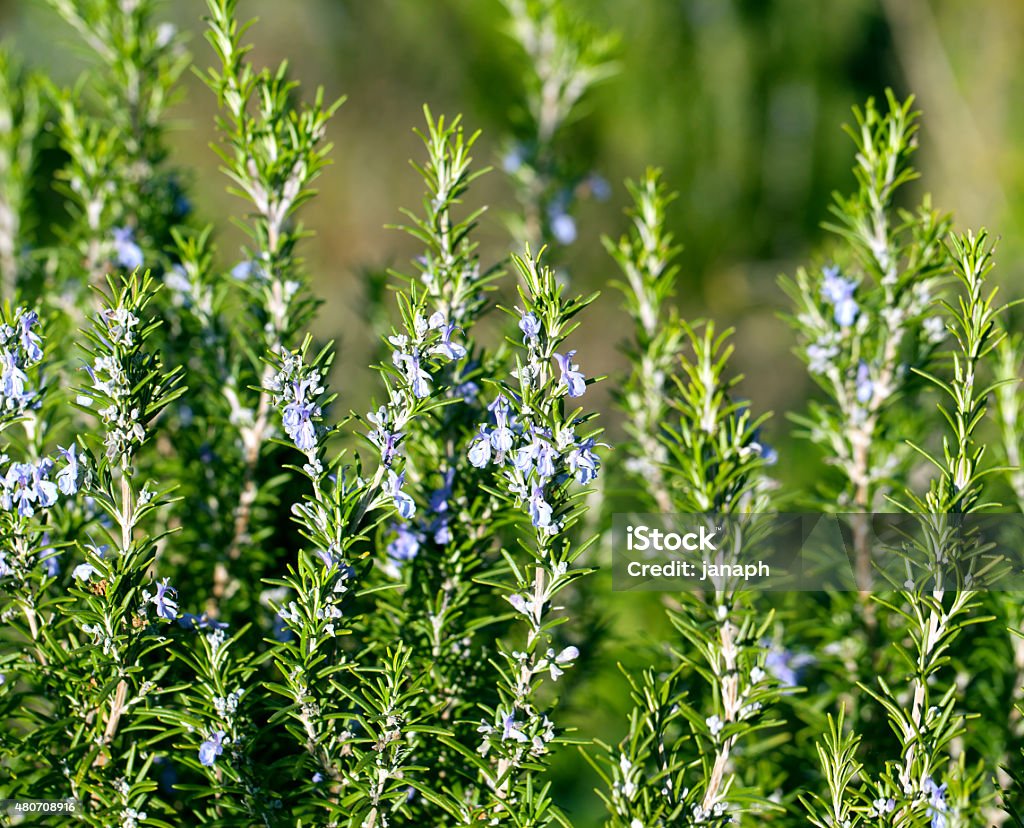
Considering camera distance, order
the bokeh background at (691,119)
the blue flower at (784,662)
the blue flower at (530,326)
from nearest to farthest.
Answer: the blue flower at (530,326), the blue flower at (784,662), the bokeh background at (691,119)

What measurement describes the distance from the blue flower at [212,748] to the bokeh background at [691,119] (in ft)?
4.84

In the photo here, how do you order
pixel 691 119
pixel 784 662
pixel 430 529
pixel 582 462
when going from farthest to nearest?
pixel 691 119 → pixel 784 662 → pixel 430 529 → pixel 582 462

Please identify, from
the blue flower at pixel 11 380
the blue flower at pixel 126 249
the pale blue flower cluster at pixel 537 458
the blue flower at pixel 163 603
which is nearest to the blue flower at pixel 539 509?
the pale blue flower cluster at pixel 537 458

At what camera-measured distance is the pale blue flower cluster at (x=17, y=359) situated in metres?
0.58

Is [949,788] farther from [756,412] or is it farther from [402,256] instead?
[402,256]

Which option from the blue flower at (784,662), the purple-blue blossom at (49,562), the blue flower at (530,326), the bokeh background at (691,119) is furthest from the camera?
the bokeh background at (691,119)

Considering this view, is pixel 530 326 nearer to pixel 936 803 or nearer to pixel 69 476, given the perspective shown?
pixel 69 476

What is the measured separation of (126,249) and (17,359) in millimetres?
298

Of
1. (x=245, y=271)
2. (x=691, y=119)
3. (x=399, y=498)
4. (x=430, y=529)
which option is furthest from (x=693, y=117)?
(x=399, y=498)

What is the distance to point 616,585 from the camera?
75 centimetres

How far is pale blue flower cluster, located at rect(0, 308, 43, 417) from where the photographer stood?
22.7 inches

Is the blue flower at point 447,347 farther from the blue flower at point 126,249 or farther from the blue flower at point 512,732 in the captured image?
the blue flower at point 126,249

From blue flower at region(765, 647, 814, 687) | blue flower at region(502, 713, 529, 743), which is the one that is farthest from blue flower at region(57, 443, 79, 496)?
blue flower at region(765, 647, 814, 687)

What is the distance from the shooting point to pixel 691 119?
256cm
